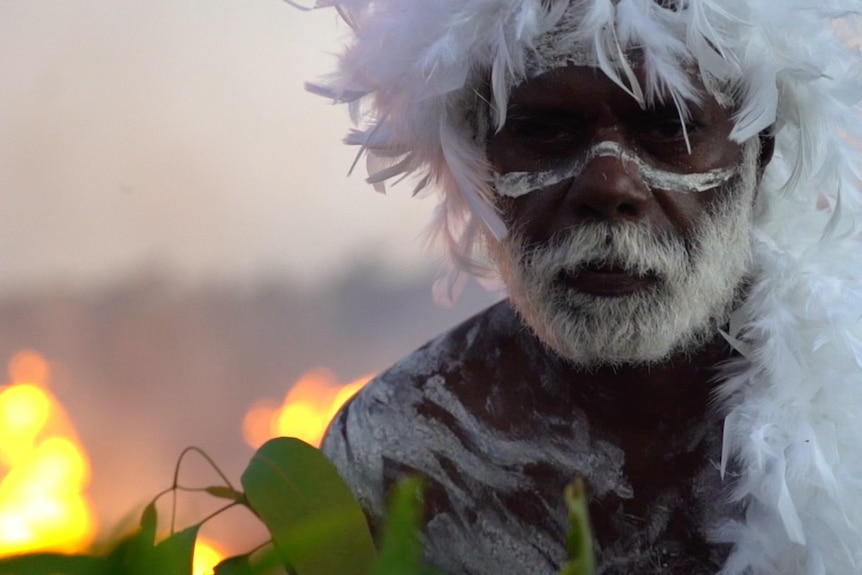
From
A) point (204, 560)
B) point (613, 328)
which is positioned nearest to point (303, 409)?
point (204, 560)

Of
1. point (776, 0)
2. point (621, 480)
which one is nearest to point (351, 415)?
point (621, 480)

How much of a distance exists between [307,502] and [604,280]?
18.6 inches

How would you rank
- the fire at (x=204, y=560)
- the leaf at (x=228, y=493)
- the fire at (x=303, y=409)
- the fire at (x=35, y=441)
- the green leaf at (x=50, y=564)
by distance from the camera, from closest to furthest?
1. the green leaf at (x=50, y=564)
2. the fire at (x=204, y=560)
3. the leaf at (x=228, y=493)
4. the fire at (x=35, y=441)
5. the fire at (x=303, y=409)

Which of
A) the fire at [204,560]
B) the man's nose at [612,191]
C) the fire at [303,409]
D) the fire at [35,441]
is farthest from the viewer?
the fire at [303,409]

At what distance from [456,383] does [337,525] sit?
32.3 inches

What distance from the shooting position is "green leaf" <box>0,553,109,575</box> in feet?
0.77

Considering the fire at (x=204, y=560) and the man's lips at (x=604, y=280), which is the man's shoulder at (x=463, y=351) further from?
the fire at (x=204, y=560)

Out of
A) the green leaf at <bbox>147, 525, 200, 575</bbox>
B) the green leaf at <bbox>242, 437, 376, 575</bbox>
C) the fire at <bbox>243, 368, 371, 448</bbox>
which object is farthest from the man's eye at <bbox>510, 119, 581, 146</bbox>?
the fire at <bbox>243, 368, 371, 448</bbox>

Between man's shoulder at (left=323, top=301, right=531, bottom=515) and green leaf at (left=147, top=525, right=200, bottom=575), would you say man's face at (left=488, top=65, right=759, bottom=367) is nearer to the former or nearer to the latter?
man's shoulder at (left=323, top=301, right=531, bottom=515)

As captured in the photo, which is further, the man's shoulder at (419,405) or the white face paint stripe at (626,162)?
the man's shoulder at (419,405)

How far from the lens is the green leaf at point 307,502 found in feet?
A: 1.62

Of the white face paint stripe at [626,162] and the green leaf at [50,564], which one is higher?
the green leaf at [50,564]

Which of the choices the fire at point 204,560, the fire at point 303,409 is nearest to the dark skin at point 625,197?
the fire at point 204,560

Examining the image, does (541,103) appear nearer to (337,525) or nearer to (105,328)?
(337,525)
